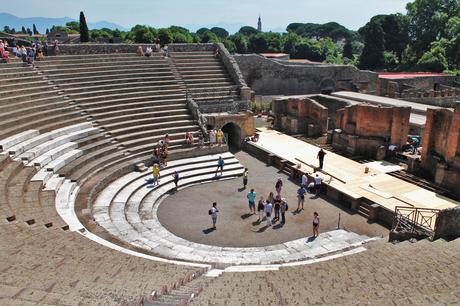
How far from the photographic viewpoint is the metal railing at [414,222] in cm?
1196

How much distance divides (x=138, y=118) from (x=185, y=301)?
15606mm

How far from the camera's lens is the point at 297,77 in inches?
1532

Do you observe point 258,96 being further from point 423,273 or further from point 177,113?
point 423,273

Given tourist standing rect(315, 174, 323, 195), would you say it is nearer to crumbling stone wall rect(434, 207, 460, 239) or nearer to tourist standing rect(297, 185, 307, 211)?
tourist standing rect(297, 185, 307, 211)

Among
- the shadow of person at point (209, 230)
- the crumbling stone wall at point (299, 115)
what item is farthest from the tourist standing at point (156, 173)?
the crumbling stone wall at point (299, 115)

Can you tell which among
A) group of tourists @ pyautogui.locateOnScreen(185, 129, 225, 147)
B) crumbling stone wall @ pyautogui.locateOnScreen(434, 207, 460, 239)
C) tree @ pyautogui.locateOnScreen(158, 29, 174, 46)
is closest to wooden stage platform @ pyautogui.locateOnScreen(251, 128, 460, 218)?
group of tourists @ pyautogui.locateOnScreen(185, 129, 225, 147)

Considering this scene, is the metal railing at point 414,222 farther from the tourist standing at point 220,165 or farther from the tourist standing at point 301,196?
the tourist standing at point 220,165

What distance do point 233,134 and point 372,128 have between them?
8.00m

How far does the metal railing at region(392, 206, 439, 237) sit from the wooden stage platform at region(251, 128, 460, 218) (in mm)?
653

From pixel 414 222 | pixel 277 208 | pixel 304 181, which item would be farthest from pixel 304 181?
pixel 414 222

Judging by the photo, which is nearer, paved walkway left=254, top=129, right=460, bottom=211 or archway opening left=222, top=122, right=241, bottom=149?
paved walkway left=254, top=129, right=460, bottom=211

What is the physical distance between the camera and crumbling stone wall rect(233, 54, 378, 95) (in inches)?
1483

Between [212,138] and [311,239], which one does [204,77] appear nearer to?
[212,138]

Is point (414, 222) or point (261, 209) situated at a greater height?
point (414, 222)
